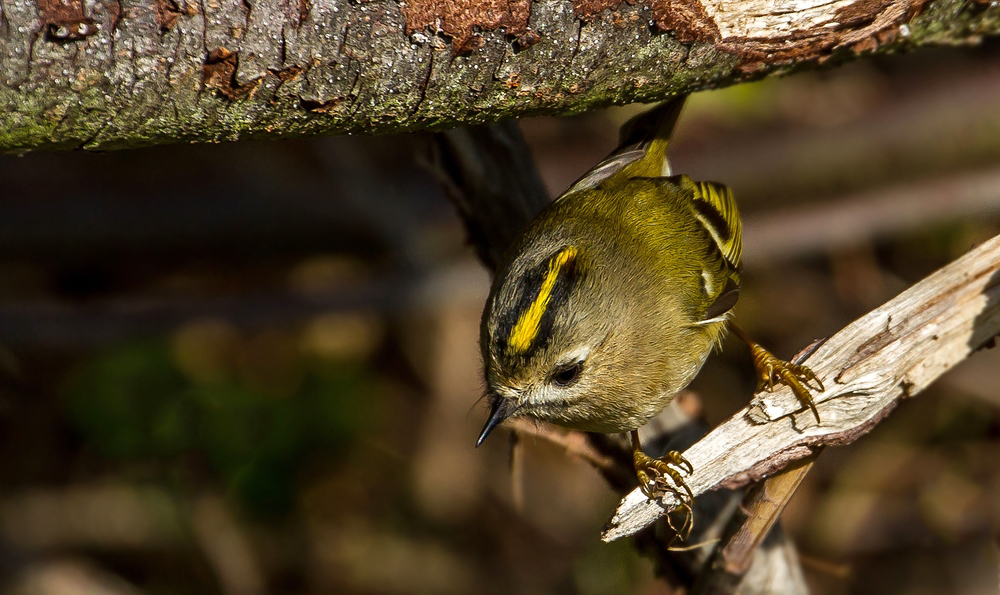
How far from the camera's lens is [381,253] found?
205 inches

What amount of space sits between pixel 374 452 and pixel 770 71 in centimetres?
306

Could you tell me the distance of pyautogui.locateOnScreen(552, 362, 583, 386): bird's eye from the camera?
281 cm

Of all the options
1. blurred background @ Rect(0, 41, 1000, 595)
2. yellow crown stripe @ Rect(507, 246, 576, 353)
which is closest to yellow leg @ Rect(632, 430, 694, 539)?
yellow crown stripe @ Rect(507, 246, 576, 353)

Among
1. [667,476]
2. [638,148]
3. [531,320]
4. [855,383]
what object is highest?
[638,148]

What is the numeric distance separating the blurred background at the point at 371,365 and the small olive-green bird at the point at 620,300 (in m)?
1.52

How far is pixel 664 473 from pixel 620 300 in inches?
21.2

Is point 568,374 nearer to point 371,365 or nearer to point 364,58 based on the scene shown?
point 364,58

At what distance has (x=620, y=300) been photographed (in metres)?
2.96

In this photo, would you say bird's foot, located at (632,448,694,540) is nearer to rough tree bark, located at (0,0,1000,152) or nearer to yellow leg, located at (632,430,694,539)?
yellow leg, located at (632,430,694,539)

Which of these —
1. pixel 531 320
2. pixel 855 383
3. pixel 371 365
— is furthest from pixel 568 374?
pixel 371 365

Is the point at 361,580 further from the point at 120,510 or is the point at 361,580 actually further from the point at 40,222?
the point at 40,222

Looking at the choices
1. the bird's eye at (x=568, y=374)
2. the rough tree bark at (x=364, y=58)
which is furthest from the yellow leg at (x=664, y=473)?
the rough tree bark at (x=364, y=58)

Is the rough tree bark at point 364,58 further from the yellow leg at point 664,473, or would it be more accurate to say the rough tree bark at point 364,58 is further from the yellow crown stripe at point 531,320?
the yellow leg at point 664,473

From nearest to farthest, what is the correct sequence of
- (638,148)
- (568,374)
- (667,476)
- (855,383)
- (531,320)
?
(855,383) → (531,320) → (568,374) → (667,476) → (638,148)
